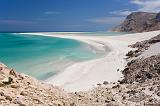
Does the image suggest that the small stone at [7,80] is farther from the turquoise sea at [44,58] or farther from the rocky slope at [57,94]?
the turquoise sea at [44,58]

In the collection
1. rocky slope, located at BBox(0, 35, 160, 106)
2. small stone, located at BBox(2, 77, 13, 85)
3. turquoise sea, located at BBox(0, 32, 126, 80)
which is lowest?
turquoise sea, located at BBox(0, 32, 126, 80)

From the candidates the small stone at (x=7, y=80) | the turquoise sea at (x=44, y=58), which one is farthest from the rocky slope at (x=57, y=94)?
the turquoise sea at (x=44, y=58)

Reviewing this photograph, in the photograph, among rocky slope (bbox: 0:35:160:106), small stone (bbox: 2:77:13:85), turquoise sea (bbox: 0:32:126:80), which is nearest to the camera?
rocky slope (bbox: 0:35:160:106)

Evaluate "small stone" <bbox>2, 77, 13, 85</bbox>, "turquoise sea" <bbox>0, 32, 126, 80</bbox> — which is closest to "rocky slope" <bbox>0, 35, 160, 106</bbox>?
"small stone" <bbox>2, 77, 13, 85</bbox>

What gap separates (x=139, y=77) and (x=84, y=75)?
7102mm

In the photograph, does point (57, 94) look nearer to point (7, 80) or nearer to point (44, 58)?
point (7, 80)

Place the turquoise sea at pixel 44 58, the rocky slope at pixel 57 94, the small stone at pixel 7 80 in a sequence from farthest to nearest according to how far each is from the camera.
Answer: the turquoise sea at pixel 44 58, the small stone at pixel 7 80, the rocky slope at pixel 57 94

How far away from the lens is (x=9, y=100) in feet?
32.8

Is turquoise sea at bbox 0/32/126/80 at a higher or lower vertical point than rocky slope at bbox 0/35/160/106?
lower

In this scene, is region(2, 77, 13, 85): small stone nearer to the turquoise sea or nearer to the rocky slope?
the rocky slope

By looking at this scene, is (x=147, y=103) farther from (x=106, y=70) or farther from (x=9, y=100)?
(x=106, y=70)

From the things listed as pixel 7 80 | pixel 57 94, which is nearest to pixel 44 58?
pixel 57 94

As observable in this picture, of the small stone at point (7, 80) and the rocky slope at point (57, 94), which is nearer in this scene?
the rocky slope at point (57, 94)

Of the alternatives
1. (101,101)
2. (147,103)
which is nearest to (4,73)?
(101,101)
